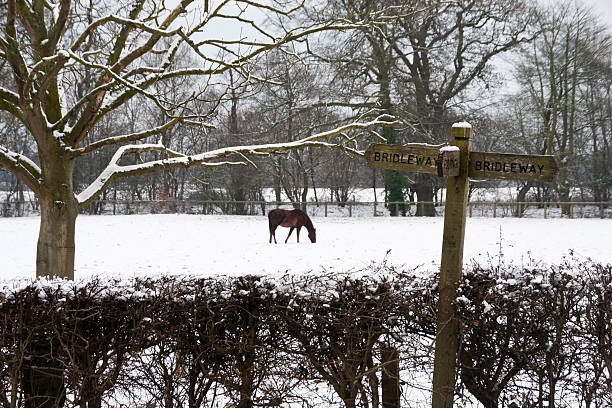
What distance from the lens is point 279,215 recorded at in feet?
59.4

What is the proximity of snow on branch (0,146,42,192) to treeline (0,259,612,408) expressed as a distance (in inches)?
142

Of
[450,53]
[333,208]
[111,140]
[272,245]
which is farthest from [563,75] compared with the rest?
[111,140]

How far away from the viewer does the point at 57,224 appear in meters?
7.13

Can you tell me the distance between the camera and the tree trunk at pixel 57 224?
280 inches

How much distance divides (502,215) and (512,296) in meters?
28.7

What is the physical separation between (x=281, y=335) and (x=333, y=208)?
3236 cm

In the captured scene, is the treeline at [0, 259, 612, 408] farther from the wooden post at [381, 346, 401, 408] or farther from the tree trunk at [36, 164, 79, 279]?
the tree trunk at [36, 164, 79, 279]

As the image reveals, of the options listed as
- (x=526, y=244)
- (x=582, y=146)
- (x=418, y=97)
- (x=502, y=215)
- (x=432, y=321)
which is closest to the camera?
(x=432, y=321)

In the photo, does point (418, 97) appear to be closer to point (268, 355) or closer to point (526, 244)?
point (526, 244)

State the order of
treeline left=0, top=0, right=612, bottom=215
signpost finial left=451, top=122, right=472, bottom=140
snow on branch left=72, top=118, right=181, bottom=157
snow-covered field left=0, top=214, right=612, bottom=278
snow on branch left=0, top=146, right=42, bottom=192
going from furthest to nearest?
1. treeline left=0, top=0, right=612, bottom=215
2. snow-covered field left=0, top=214, right=612, bottom=278
3. snow on branch left=72, top=118, right=181, bottom=157
4. snow on branch left=0, top=146, right=42, bottom=192
5. signpost finial left=451, top=122, right=472, bottom=140

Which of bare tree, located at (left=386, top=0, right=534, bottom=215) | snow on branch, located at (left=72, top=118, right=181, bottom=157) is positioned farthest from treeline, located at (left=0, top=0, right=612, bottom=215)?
snow on branch, located at (left=72, top=118, right=181, bottom=157)

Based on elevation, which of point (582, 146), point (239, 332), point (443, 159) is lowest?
point (239, 332)

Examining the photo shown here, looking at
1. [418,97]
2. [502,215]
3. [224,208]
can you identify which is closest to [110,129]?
[224,208]

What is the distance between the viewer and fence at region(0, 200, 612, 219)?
30.0m
